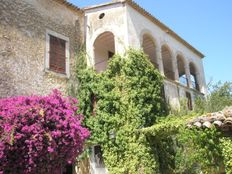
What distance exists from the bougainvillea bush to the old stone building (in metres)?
2.83

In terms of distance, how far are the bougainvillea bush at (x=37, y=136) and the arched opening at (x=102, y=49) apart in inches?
303

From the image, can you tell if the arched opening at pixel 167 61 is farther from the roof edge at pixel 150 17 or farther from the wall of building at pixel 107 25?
the wall of building at pixel 107 25

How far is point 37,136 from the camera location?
843 cm

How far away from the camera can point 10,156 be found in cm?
823

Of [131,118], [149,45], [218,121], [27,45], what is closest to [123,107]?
[131,118]

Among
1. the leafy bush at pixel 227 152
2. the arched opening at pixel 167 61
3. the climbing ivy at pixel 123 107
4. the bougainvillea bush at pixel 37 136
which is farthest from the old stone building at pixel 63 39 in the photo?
the leafy bush at pixel 227 152

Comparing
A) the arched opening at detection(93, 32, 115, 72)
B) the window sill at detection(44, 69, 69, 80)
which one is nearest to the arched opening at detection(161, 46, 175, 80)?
the arched opening at detection(93, 32, 115, 72)

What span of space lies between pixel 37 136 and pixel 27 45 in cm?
547

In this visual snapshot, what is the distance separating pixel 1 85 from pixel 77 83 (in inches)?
159

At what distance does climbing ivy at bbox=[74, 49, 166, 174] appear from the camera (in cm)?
1260

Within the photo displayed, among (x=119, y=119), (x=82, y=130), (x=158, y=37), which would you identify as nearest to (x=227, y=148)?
(x=82, y=130)

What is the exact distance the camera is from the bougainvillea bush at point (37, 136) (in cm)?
823

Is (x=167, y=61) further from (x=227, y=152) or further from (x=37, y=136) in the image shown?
(x=37, y=136)

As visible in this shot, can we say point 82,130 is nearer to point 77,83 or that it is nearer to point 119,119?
point 119,119
